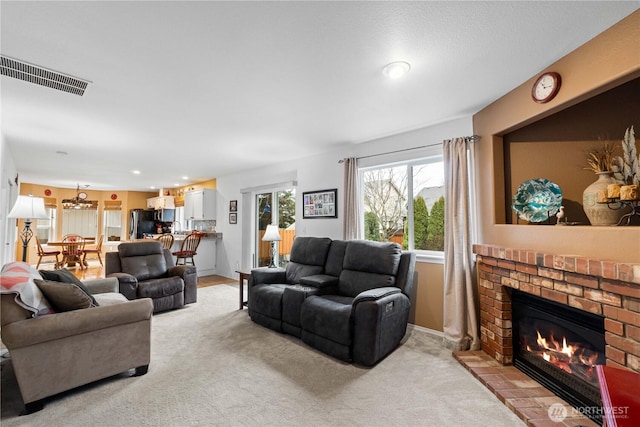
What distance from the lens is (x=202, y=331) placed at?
3262 millimetres

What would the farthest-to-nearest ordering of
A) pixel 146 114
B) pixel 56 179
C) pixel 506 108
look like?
pixel 56 179 < pixel 146 114 < pixel 506 108

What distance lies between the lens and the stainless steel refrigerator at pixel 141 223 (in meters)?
8.69

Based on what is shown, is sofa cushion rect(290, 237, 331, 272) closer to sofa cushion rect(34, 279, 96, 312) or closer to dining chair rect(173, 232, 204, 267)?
sofa cushion rect(34, 279, 96, 312)

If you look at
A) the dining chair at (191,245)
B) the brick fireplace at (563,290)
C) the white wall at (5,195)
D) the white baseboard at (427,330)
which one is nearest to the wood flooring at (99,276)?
the dining chair at (191,245)

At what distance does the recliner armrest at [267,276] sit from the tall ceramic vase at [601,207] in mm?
3173

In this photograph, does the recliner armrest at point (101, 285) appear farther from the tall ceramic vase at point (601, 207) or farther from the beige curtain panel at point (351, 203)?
the tall ceramic vase at point (601, 207)

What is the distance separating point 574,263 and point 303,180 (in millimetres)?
3724

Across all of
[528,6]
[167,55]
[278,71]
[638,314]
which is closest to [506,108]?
[528,6]

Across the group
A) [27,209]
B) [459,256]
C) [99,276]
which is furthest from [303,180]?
[99,276]

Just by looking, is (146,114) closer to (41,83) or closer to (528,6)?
(41,83)

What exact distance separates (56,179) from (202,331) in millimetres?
7058

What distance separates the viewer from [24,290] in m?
1.89

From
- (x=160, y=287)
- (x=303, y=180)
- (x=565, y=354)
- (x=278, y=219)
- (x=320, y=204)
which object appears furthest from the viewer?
(x=278, y=219)

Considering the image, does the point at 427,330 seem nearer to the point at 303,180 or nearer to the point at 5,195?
the point at 303,180
